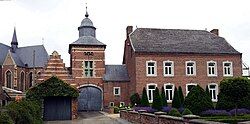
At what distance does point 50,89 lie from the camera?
1108 inches

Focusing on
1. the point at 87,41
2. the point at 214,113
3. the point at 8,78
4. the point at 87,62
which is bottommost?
the point at 214,113

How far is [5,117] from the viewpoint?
10.7 meters

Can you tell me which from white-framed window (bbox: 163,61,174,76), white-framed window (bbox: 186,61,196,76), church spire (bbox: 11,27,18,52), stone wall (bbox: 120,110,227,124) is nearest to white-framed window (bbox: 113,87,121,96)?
white-framed window (bbox: 163,61,174,76)

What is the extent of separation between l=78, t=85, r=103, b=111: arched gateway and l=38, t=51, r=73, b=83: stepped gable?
12.5 m

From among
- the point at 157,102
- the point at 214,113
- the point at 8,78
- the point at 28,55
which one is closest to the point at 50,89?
the point at 157,102

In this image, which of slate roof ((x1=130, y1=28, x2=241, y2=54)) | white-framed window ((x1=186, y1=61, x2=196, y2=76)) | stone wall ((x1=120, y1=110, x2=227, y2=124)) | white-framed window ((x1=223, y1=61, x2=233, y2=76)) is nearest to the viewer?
stone wall ((x1=120, y1=110, x2=227, y2=124))

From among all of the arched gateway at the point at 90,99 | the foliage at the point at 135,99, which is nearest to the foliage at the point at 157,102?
the foliage at the point at 135,99

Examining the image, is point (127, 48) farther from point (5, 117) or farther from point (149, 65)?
point (5, 117)

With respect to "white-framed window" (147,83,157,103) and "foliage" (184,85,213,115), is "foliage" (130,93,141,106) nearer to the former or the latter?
"white-framed window" (147,83,157,103)

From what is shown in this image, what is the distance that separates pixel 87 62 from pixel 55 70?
42.0 feet

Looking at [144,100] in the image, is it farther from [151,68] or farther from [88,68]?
[88,68]

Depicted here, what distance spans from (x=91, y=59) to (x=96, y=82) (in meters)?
3.04

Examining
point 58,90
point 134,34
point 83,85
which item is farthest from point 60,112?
point 134,34

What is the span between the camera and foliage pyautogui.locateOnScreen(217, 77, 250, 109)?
1078 inches
